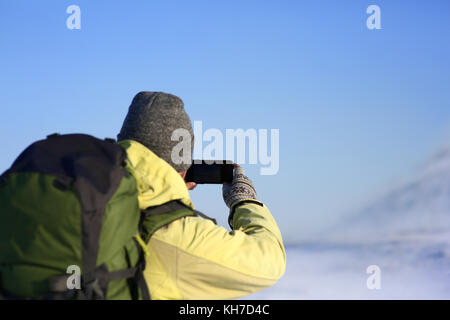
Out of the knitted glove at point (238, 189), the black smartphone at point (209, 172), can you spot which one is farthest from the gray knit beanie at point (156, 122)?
the knitted glove at point (238, 189)

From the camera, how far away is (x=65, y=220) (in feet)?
10.6

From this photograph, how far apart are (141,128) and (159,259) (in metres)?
1.13

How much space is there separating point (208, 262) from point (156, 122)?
1.24 meters

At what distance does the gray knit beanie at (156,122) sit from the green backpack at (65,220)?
73 centimetres

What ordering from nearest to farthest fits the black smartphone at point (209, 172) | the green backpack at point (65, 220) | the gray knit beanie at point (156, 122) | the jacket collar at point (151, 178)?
the green backpack at point (65, 220)
the jacket collar at point (151, 178)
the gray knit beanie at point (156, 122)
the black smartphone at point (209, 172)

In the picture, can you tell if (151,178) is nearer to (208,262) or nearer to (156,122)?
(156,122)

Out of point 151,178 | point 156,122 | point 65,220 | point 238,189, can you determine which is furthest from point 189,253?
point 238,189

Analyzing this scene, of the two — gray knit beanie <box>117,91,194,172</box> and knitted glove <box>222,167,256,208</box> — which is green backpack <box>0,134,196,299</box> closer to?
gray knit beanie <box>117,91,194,172</box>

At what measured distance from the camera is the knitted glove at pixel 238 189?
16.8 feet

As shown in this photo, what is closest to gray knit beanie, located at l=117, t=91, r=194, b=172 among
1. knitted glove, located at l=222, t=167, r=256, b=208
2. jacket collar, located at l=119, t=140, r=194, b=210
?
jacket collar, located at l=119, t=140, r=194, b=210

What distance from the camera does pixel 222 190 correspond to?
5.40m

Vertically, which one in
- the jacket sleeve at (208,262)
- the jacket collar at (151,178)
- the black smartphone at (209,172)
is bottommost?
the jacket sleeve at (208,262)

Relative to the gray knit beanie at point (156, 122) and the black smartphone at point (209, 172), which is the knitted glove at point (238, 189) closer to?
the black smartphone at point (209, 172)

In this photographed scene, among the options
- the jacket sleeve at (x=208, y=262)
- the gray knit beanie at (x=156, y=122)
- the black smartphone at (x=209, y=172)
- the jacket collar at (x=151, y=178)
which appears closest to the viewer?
the jacket collar at (x=151, y=178)
